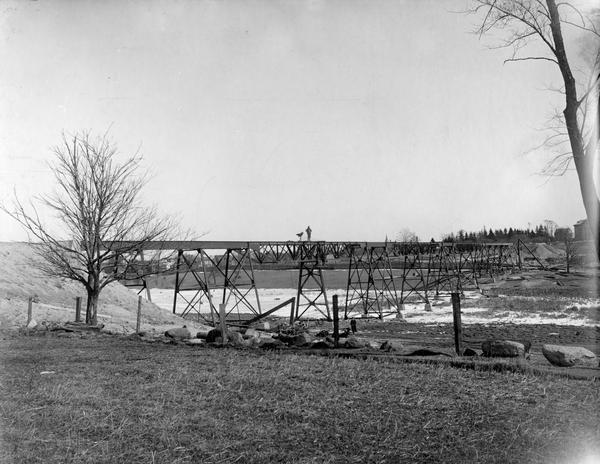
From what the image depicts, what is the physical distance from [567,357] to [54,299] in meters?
19.3

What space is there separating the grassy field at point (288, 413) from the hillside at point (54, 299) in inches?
333

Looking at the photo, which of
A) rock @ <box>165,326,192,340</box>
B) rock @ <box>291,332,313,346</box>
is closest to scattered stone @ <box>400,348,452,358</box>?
rock @ <box>291,332,313,346</box>

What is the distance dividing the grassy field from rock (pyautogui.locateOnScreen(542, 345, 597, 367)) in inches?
78.1

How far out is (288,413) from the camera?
5.79m

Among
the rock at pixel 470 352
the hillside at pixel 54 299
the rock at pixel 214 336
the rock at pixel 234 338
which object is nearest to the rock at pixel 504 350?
the rock at pixel 470 352

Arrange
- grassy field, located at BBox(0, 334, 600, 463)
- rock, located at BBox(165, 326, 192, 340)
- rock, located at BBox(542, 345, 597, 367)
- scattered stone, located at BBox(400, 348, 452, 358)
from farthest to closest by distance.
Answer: rock, located at BBox(165, 326, 192, 340), scattered stone, located at BBox(400, 348, 452, 358), rock, located at BBox(542, 345, 597, 367), grassy field, located at BBox(0, 334, 600, 463)

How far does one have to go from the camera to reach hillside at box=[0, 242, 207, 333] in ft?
54.2

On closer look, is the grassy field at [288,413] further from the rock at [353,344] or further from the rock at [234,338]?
the rock at [234,338]

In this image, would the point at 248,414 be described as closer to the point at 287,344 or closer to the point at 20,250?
the point at 287,344

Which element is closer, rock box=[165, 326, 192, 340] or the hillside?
rock box=[165, 326, 192, 340]

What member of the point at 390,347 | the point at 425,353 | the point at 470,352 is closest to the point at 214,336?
the point at 390,347

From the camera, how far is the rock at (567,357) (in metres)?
9.19

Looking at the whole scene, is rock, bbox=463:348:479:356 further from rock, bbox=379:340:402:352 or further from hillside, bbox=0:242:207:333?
hillside, bbox=0:242:207:333

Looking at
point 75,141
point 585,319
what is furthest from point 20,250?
point 585,319
